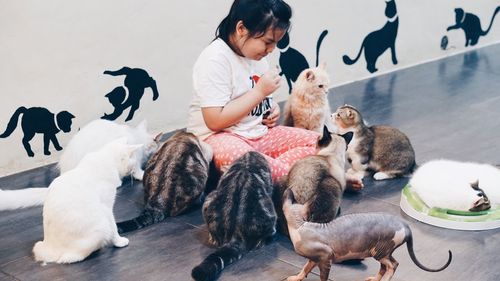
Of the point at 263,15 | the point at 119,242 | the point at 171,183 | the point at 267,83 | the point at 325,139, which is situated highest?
the point at 263,15

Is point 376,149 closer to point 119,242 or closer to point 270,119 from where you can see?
point 270,119

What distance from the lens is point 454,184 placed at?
2.54 meters

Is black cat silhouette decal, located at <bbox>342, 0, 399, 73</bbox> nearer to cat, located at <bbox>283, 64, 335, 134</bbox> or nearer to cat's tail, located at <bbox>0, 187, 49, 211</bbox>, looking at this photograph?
cat, located at <bbox>283, 64, 335, 134</bbox>

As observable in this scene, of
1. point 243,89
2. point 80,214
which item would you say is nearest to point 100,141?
point 243,89

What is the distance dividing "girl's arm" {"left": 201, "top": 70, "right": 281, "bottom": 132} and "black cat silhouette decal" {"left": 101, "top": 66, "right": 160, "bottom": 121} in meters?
0.88

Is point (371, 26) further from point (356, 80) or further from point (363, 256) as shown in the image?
point (363, 256)

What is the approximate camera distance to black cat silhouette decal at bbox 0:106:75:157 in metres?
3.23

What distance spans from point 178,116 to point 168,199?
1247 millimetres

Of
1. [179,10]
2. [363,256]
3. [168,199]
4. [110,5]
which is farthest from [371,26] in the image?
[363,256]

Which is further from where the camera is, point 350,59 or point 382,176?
point 350,59

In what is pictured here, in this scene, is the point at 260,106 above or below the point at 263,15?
below

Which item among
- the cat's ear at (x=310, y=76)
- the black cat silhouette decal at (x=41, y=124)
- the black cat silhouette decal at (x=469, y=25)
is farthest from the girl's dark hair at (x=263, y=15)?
the black cat silhouette decal at (x=469, y=25)

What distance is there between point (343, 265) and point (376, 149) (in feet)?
2.83

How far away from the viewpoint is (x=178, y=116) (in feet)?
12.6
